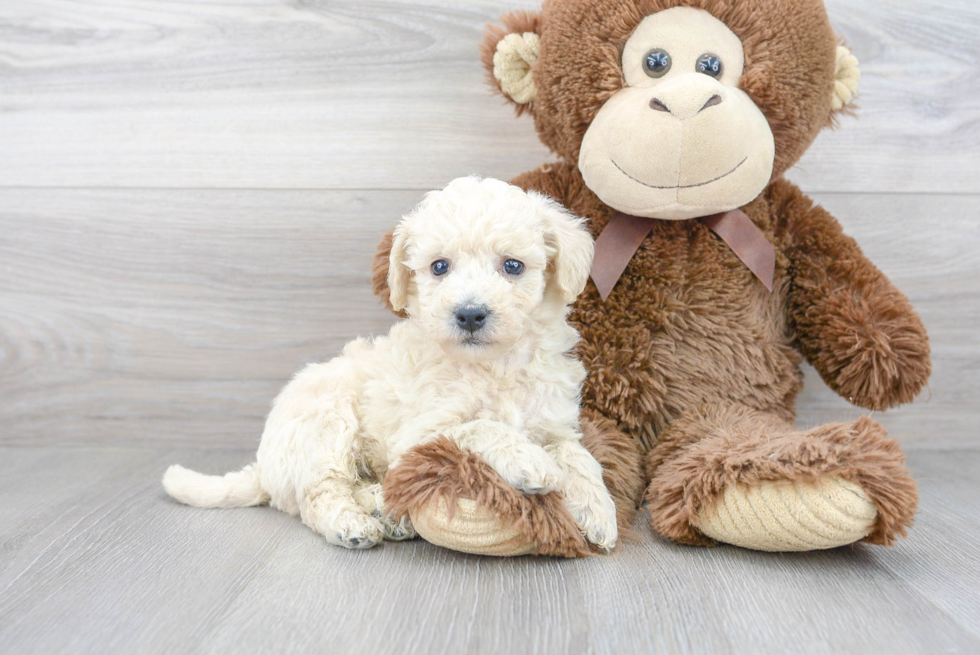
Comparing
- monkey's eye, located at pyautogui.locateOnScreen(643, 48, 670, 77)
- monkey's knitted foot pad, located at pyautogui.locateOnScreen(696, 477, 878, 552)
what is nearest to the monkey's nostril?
monkey's eye, located at pyautogui.locateOnScreen(643, 48, 670, 77)

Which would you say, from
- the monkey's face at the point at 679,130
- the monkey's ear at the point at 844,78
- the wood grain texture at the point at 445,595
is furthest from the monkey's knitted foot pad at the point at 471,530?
the monkey's ear at the point at 844,78

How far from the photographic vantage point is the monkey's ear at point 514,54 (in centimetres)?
146

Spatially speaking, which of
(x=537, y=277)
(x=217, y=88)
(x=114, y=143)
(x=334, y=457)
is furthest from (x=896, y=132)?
(x=114, y=143)

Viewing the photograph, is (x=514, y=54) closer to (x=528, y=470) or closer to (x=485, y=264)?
(x=485, y=264)

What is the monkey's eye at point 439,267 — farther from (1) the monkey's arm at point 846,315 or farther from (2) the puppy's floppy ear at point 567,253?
(1) the monkey's arm at point 846,315

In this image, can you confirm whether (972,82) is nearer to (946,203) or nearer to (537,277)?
(946,203)

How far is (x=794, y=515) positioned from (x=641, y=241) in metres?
0.56

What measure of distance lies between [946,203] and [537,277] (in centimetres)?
116

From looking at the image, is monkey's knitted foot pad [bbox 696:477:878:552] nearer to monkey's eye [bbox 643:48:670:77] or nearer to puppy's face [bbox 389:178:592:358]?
puppy's face [bbox 389:178:592:358]

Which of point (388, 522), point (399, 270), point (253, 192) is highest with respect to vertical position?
point (399, 270)

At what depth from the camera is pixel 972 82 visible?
1772mm

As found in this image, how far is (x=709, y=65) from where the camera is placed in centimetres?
133

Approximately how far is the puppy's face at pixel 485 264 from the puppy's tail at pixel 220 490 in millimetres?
476

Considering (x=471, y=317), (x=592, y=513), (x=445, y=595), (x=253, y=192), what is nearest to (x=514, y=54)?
(x=471, y=317)
